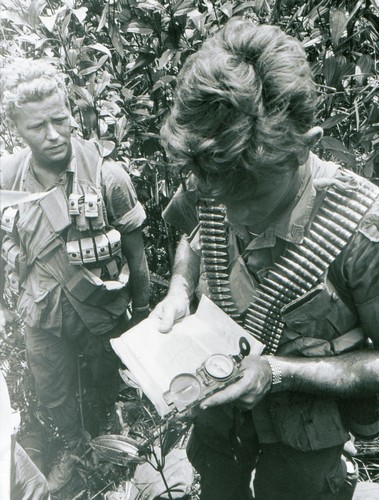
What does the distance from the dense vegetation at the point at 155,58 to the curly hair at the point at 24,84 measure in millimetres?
172

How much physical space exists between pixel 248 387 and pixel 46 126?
2.11 m

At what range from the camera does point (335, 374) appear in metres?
1.92

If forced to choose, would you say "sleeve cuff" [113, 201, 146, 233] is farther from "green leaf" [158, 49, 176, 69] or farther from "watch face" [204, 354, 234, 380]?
"watch face" [204, 354, 234, 380]

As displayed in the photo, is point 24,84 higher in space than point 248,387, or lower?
higher

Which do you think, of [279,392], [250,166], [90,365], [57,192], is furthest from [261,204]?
[90,365]

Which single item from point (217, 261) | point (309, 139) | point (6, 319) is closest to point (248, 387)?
point (217, 261)

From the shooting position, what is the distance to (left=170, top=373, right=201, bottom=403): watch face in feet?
5.64

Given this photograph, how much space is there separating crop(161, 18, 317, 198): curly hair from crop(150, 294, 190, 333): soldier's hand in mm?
601

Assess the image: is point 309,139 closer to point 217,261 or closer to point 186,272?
point 217,261

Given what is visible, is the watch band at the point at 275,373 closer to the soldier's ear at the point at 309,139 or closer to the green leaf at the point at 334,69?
the soldier's ear at the point at 309,139

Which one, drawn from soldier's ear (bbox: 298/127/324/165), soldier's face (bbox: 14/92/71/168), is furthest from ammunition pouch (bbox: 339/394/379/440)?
soldier's face (bbox: 14/92/71/168)

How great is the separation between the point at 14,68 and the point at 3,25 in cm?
64

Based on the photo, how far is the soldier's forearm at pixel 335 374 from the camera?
1.89 m

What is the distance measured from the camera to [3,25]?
3643 millimetres
